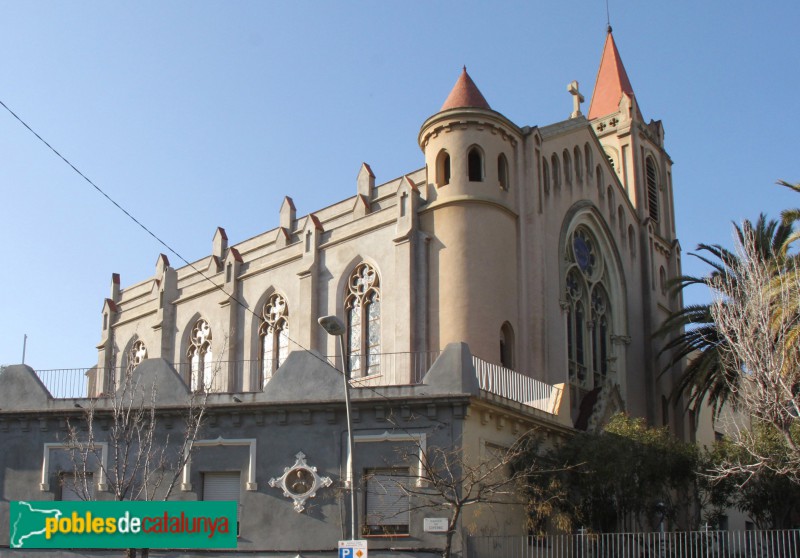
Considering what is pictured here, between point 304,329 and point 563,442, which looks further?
point 304,329

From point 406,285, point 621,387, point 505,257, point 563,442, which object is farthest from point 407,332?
point 621,387

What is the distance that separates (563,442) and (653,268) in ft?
55.8

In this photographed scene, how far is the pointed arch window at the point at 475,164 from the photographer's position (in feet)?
99.5

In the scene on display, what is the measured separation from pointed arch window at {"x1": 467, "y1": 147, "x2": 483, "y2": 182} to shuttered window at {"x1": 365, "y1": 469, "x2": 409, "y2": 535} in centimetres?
1188

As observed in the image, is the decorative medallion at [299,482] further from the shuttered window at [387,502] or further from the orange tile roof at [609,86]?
the orange tile roof at [609,86]

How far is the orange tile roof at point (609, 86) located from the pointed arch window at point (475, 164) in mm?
15630

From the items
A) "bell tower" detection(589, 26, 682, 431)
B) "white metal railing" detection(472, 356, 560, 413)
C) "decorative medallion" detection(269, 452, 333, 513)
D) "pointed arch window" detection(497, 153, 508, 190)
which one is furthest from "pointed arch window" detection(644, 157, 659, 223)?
"decorative medallion" detection(269, 452, 333, 513)

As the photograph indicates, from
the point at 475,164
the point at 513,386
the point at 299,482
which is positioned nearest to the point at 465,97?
the point at 475,164

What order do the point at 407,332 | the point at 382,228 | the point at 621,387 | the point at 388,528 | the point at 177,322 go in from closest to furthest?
1. the point at 388,528
2. the point at 407,332
3. the point at 382,228
4. the point at 621,387
5. the point at 177,322

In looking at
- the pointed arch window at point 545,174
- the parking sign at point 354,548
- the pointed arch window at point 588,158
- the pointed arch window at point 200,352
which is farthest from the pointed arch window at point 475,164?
the parking sign at point 354,548

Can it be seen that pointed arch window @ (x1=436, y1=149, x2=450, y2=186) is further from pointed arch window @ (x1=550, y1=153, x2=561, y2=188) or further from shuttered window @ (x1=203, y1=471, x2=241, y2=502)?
shuttered window @ (x1=203, y1=471, x2=241, y2=502)

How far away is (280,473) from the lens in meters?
21.2

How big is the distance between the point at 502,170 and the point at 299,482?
13.6m

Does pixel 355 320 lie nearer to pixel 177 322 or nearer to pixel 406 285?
pixel 406 285
